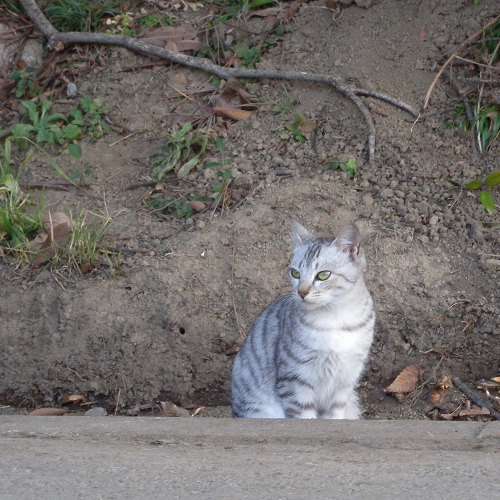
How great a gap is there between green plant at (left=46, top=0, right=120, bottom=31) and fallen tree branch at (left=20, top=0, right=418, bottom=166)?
13 cm

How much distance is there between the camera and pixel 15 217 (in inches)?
221

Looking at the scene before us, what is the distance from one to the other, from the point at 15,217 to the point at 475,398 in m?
3.25

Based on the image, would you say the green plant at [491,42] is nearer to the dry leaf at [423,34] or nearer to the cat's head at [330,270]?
the dry leaf at [423,34]

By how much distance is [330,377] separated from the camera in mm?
4297

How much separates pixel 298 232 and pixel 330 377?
83 centimetres

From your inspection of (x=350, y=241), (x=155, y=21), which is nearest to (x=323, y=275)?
(x=350, y=241)

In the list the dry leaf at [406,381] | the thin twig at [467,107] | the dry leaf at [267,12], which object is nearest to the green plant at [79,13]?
the dry leaf at [267,12]

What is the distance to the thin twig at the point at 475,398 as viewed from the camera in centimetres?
476

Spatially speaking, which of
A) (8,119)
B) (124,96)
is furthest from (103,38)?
(8,119)

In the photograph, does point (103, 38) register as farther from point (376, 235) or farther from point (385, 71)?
point (376, 235)

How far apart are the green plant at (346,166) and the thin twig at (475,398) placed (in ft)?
5.29

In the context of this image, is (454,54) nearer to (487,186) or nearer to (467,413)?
(487,186)

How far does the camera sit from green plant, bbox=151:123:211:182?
238 inches

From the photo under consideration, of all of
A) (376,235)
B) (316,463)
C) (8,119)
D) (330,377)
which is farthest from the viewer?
(8,119)
